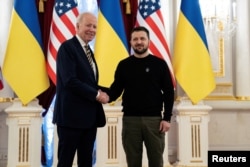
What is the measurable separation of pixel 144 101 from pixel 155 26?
5.91ft

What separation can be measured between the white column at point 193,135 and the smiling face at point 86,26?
6.95 feet

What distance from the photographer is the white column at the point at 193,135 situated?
3.99 meters

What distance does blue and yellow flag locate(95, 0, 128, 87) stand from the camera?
3.82m

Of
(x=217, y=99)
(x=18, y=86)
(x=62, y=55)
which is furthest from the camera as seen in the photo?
(x=217, y=99)

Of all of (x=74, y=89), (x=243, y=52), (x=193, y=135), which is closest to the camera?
(x=74, y=89)

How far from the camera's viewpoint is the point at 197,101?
3.93 m

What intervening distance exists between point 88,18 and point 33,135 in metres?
2.15

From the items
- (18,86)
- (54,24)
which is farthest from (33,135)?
(54,24)

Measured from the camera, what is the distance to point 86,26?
83.6 inches

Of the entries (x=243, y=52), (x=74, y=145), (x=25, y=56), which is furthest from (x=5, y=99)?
(x=243, y=52)

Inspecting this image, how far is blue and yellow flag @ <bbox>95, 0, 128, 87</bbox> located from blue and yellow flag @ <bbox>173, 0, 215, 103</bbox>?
26.1 inches

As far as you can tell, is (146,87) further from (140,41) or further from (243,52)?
(243,52)

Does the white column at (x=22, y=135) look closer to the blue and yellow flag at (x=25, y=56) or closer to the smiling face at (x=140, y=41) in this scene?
the blue and yellow flag at (x=25, y=56)

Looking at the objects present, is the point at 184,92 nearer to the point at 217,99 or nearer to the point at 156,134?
the point at 217,99
